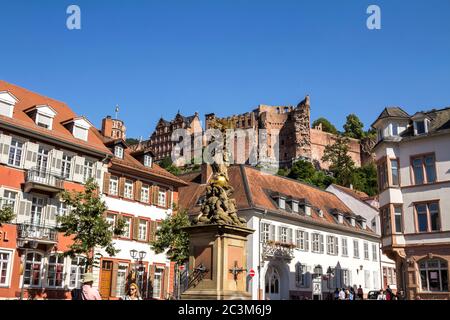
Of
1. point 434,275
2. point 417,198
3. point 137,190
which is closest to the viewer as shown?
point 434,275

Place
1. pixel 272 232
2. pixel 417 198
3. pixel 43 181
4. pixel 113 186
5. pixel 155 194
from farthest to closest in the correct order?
1. pixel 272 232
2. pixel 155 194
3. pixel 113 186
4. pixel 417 198
5. pixel 43 181

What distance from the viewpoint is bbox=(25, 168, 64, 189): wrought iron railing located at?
31578mm

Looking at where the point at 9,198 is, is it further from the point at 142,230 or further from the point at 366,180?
the point at 366,180

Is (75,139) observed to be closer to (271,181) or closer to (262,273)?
(262,273)

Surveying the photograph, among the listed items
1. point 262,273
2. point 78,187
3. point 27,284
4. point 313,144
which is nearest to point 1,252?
point 27,284

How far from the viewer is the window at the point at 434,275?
30.9 m

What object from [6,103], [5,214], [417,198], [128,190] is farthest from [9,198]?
[417,198]

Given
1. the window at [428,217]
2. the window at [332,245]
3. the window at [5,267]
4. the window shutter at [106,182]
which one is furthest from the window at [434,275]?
the window at [5,267]

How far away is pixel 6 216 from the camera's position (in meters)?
26.7

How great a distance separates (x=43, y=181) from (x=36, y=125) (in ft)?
12.4

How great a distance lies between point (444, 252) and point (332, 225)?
1852cm

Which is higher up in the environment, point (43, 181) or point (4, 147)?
point (4, 147)

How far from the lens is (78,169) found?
3497cm
